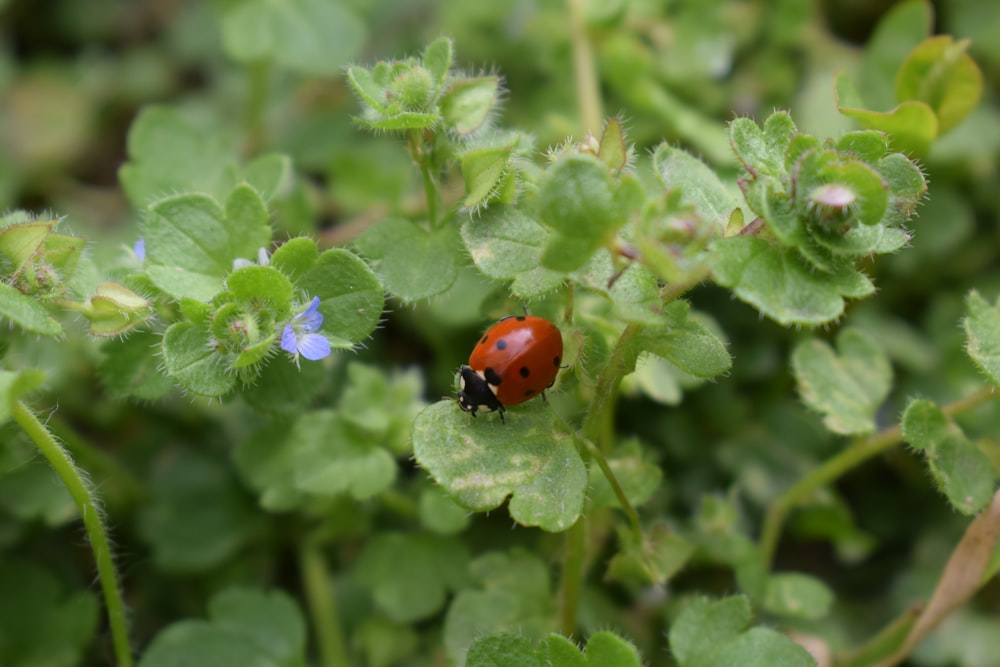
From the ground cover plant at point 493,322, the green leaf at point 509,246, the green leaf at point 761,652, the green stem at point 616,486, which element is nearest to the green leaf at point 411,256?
the ground cover plant at point 493,322

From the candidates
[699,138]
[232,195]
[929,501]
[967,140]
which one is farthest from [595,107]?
[929,501]

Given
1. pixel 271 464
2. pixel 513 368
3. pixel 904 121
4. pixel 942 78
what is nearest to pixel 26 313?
pixel 271 464

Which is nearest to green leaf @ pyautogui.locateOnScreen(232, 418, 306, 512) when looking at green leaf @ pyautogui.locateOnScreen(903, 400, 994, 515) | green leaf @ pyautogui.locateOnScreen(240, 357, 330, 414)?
green leaf @ pyautogui.locateOnScreen(240, 357, 330, 414)

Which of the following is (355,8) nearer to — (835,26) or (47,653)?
(835,26)

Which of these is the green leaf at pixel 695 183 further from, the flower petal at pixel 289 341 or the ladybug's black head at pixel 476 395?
the flower petal at pixel 289 341

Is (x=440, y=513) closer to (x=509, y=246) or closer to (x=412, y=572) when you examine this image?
(x=412, y=572)

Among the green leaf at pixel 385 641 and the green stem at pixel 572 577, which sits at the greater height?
the green stem at pixel 572 577
